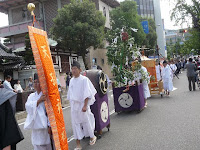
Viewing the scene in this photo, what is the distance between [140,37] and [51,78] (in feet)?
98.6

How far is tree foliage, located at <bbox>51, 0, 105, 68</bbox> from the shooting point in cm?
2159

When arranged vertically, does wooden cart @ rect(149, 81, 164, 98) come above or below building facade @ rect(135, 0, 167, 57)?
below

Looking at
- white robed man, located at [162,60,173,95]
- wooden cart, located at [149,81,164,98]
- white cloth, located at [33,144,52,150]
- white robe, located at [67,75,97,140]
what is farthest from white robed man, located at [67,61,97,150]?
white robed man, located at [162,60,173,95]

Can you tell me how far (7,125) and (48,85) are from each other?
1235 millimetres

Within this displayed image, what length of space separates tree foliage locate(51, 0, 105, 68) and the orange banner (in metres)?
18.0

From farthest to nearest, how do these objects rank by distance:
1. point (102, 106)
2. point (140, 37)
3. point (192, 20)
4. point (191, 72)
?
point (140, 37), point (192, 20), point (191, 72), point (102, 106)

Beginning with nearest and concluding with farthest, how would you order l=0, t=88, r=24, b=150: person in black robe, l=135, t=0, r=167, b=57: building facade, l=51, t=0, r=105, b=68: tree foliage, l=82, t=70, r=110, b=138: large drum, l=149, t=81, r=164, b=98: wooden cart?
l=0, t=88, r=24, b=150: person in black robe, l=82, t=70, r=110, b=138: large drum, l=149, t=81, r=164, b=98: wooden cart, l=51, t=0, r=105, b=68: tree foliage, l=135, t=0, r=167, b=57: building facade

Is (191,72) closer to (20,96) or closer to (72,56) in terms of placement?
(20,96)

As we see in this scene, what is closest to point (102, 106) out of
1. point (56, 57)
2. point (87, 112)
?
point (87, 112)

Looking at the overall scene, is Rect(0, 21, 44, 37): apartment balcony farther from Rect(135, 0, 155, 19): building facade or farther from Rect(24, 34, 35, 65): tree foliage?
Rect(135, 0, 155, 19): building facade

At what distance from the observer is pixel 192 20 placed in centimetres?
3003

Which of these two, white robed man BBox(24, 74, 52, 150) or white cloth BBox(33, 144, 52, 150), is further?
white cloth BBox(33, 144, 52, 150)

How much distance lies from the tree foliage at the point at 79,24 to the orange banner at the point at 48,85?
1803cm

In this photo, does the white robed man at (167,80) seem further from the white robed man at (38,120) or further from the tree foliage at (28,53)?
A: the tree foliage at (28,53)
